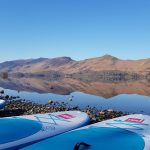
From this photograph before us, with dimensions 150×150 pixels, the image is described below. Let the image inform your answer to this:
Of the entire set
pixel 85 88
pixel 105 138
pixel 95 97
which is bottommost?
pixel 105 138

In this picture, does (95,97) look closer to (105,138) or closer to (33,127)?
(33,127)

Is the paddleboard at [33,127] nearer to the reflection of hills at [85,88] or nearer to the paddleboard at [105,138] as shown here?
the paddleboard at [105,138]

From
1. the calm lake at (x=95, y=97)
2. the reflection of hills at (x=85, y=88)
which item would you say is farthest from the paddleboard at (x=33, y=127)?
the reflection of hills at (x=85, y=88)

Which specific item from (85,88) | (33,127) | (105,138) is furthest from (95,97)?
(105,138)

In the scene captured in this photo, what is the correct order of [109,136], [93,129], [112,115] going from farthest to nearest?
[112,115], [93,129], [109,136]

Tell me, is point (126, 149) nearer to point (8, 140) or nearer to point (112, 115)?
point (8, 140)

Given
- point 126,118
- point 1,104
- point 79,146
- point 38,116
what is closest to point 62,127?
point 38,116
